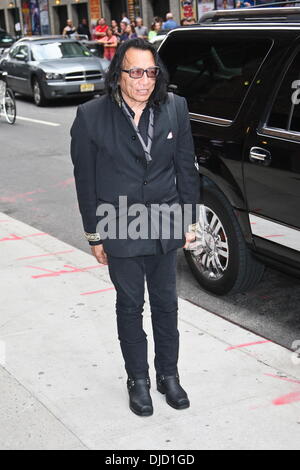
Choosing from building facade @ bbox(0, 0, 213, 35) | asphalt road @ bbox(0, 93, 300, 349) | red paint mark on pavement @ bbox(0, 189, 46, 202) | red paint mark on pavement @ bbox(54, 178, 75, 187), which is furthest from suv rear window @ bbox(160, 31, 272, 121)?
building facade @ bbox(0, 0, 213, 35)

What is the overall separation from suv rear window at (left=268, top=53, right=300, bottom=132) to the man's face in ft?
4.42

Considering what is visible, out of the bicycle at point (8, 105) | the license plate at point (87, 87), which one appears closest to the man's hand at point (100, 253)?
the bicycle at point (8, 105)

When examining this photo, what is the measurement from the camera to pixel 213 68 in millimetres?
5289

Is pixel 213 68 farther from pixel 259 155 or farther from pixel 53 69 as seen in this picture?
pixel 53 69

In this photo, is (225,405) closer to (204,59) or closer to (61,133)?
(204,59)

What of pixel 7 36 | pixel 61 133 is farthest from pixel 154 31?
pixel 7 36

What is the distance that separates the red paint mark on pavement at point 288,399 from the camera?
379 centimetres

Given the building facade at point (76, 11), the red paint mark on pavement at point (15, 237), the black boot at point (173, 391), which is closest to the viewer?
the black boot at point (173, 391)

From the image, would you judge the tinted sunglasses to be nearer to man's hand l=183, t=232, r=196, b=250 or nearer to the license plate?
man's hand l=183, t=232, r=196, b=250

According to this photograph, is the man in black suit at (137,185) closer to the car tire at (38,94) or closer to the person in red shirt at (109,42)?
the car tire at (38,94)

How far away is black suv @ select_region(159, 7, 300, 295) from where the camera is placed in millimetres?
4605

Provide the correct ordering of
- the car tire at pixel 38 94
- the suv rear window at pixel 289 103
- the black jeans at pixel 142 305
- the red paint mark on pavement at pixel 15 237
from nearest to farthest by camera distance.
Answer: the black jeans at pixel 142 305
the suv rear window at pixel 289 103
the red paint mark on pavement at pixel 15 237
the car tire at pixel 38 94

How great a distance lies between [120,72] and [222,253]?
6.70 feet

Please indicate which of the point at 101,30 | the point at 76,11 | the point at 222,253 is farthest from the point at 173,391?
the point at 76,11
